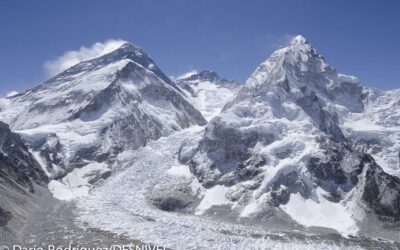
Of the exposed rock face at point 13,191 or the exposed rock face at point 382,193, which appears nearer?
the exposed rock face at point 13,191

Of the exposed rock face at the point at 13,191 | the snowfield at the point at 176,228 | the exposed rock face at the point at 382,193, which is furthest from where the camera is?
the exposed rock face at the point at 382,193

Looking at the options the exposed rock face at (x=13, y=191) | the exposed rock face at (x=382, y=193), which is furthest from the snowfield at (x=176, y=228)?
the exposed rock face at (x=382, y=193)

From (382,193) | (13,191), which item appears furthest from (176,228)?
(382,193)

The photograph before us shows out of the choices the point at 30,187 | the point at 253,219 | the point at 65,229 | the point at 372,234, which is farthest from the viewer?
the point at 30,187

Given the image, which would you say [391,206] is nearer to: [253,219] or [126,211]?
[253,219]

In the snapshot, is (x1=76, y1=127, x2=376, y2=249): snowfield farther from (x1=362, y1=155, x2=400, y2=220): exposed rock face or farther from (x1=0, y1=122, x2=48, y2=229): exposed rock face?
(x1=362, y1=155, x2=400, y2=220): exposed rock face

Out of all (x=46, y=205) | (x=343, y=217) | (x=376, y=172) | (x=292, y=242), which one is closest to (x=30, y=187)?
(x=46, y=205)

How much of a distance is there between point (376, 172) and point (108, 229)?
98494 mm

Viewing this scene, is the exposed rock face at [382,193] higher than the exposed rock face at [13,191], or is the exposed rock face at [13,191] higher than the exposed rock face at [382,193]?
the exposed rock face at [382,193]

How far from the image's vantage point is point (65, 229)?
14600cm

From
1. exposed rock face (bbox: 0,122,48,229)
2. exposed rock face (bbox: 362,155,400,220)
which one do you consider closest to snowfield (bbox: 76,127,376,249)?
exposed rock face (bbox: 0,122,48,229)

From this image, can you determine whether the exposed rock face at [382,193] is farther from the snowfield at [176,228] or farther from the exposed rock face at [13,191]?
the exposed rock face at [13,191]

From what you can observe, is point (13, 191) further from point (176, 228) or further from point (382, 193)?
point (382, 193)

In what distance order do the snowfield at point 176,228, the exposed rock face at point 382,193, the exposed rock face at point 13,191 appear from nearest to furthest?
the snowfield at point 176,228 < the exposed rock face at point 13,191 < the exposed rock face at point 382,193
